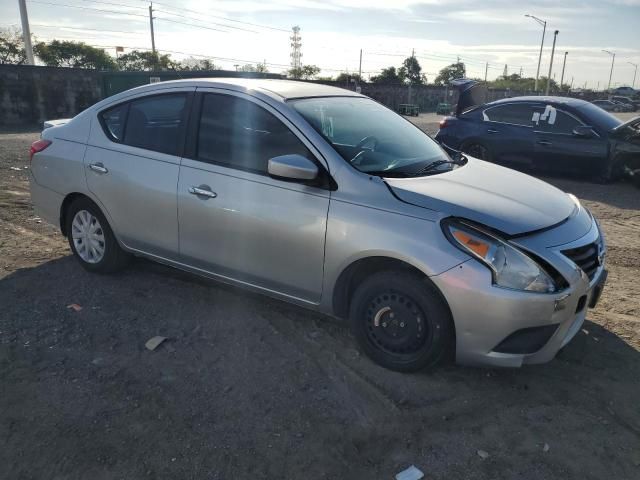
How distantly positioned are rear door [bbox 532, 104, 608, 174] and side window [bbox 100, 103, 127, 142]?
7651 mm

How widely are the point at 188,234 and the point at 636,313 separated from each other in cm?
356

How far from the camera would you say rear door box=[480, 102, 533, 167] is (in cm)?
970

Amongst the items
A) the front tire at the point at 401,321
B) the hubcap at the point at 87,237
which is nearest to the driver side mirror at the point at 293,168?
the front tire at the point at 401,321

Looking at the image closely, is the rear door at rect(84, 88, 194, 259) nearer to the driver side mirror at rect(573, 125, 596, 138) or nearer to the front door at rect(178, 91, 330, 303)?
the front door at rect(178, 91, 330, 303)

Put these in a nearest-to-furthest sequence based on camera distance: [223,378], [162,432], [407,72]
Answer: [162,432], [223,378], [407,72]

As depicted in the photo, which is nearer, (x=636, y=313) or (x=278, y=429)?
(x=278, y=429)

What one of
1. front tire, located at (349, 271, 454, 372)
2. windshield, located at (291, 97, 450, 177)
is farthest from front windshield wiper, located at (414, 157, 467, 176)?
front tire, located at (349, 271, 454, 372)

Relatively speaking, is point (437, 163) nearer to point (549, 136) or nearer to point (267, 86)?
point (267, 86)

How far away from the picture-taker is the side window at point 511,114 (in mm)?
9797

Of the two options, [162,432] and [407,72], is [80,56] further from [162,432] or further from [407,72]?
[162,432]

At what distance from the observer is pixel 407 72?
94000 millimetres

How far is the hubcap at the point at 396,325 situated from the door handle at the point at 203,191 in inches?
54.0

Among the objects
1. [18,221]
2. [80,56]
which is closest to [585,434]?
[18,221]

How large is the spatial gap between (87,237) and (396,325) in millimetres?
3010
